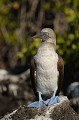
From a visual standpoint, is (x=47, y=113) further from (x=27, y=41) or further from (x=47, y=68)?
(x=27, y=41)

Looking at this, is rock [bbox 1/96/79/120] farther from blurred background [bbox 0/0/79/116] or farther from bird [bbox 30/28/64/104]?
blurred background [bbox 0/0/79/116]

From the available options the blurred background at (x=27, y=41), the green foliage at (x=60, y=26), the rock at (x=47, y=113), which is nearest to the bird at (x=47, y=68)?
the rock at (x=47, y=113)

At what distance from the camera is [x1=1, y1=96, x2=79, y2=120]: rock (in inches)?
286

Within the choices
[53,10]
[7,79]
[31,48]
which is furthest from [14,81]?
[53,10]

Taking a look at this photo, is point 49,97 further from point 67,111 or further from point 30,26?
point 30,26

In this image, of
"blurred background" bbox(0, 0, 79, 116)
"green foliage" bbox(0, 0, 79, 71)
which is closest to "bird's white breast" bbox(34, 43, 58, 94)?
"blurred background" bbox(0, 0, 79, 116)

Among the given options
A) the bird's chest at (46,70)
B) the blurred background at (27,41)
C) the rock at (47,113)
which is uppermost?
the bird's chest at (46,70)

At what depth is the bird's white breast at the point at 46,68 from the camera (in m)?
7.48

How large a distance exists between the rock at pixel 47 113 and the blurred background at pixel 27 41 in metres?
4.07

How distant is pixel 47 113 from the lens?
7.31 m

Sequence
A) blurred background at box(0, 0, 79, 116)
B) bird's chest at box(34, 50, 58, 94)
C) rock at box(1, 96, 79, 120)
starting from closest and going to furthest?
rock at box(1, 96, 79, 120)
bird's chest at box(34, 50, 58, 94)
blurred background at box(0, 0, 79, 116)

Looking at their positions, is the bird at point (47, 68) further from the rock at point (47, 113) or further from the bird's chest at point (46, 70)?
the rock at point (47, 113)

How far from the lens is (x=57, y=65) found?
765 cm

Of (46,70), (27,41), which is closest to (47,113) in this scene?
(46,70)
